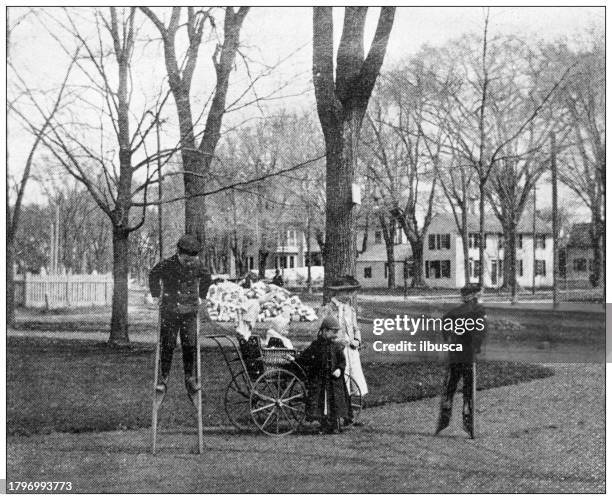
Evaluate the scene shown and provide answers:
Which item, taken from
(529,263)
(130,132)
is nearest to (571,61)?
(529,263)

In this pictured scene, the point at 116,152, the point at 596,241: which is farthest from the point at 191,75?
the point at 596,241

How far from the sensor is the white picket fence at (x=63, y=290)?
6.37 metres

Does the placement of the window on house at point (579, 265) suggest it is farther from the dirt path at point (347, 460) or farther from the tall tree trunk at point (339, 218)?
the tall tree trunk at point (339, 218)

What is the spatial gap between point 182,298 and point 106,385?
1062 millimetres

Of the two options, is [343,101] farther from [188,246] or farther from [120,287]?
[120,287]

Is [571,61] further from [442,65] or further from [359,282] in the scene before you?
[359,282]

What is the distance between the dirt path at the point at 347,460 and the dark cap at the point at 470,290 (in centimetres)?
103

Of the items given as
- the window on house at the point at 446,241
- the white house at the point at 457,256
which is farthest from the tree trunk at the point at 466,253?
the window on house at the point at 446,241

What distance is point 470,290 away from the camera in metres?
6.61

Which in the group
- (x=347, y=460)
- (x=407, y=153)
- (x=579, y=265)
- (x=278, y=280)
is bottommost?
(x=347, y=460)

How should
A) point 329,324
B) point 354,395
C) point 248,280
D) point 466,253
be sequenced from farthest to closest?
point 466,253 → point 354,395 → point 248,280 → point 329,324

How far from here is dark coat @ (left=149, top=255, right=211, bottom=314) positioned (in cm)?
606

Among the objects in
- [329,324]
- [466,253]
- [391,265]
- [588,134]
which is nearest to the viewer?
[329,324]

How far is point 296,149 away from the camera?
6625 millimetres
